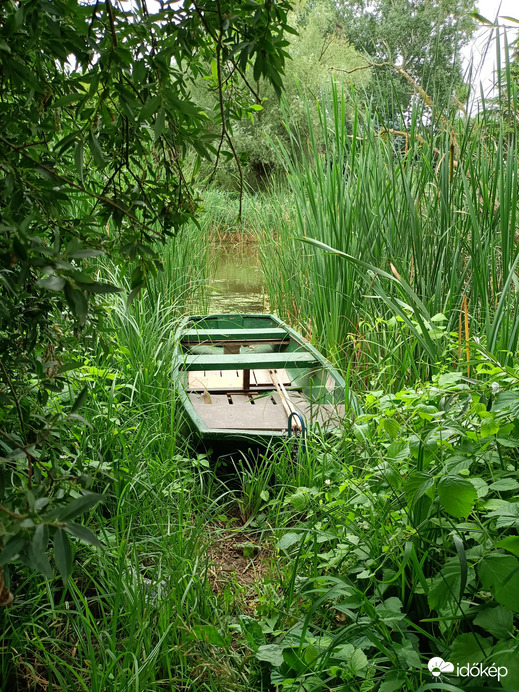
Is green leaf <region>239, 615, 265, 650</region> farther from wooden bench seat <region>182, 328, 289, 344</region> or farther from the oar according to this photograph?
wooden bench seat <region>182, 328, 289, 344</region>

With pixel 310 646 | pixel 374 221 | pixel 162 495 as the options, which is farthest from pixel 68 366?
pixel 374 221

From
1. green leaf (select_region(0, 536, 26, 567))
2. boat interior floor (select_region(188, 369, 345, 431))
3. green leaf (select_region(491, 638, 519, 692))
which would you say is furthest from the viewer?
boat interior floor (select_region(188, 369, 345, 431))

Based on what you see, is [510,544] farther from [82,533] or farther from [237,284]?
[237,284]

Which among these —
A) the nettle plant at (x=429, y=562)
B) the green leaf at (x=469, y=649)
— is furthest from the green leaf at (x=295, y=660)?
the green leaf at (x=469, y=649)

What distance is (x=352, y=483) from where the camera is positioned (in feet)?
5.24

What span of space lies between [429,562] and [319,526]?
A: 332mm

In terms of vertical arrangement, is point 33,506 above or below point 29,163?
below

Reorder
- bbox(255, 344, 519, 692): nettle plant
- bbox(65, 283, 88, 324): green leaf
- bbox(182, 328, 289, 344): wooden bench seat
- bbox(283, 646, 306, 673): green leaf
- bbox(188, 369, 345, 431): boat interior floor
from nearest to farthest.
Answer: bbox(65, 283, 88, 324): green leaf
bbox(255, 344, 519, 692): nettle plant
bbox(283, 646, 306, 673): green leaf
bbox(188, 369, 345, 431): boat interior floor
bbox(182, 328, 289, 344): wooden bench seat

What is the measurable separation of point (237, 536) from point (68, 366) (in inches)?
66.9

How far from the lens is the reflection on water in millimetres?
6445

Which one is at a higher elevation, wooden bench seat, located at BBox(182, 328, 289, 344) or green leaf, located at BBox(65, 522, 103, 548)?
green leaf, located at BBox(65, 522, 103, 548)

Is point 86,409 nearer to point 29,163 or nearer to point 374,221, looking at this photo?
point 29,163

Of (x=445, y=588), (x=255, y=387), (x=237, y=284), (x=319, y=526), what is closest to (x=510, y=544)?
(x=445, y=588)

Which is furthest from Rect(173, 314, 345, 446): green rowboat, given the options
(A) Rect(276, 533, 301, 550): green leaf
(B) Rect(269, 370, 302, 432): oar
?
(A) Rect(276, 533, 301, 550): green leaf
